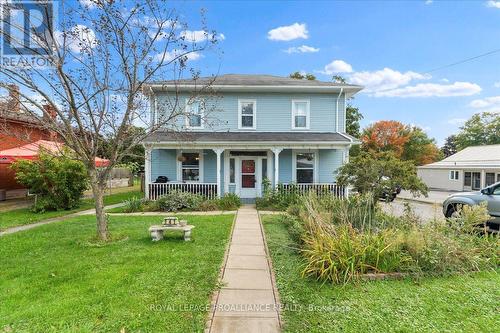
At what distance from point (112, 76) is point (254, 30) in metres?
9.10

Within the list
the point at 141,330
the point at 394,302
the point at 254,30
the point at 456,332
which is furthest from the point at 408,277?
the point at 254,30

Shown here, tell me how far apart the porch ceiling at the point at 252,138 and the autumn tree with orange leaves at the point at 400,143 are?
31714 mm

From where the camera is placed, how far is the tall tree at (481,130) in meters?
44.3

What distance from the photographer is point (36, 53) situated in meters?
5.64

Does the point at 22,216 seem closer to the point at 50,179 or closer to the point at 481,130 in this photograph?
the point at 50,179

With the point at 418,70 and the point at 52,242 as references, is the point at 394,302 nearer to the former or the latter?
the point at 52,242

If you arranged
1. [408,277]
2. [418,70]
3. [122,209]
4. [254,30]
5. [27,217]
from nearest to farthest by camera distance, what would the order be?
[408,277] < [27,217] < [122,209] < [254,30] < [418,70]

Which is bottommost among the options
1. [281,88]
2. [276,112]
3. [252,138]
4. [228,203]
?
[228,203]

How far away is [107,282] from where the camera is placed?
13.8 ft

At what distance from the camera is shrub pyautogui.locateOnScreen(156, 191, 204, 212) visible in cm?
1138

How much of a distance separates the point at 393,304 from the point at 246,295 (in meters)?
1.98

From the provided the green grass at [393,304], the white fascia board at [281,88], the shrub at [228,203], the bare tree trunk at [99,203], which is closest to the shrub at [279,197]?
the shrub at [228,203]

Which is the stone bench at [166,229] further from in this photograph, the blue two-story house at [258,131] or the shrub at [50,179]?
the blue two-story house at [258,131]

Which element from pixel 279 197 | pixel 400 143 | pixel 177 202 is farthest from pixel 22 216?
pixel 400 143
